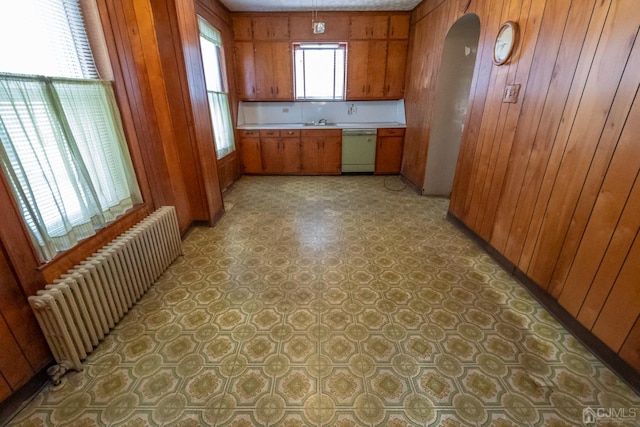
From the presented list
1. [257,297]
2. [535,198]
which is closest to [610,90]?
[535,198]

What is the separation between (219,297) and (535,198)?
2.60 metres

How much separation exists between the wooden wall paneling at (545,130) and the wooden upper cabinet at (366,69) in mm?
3380

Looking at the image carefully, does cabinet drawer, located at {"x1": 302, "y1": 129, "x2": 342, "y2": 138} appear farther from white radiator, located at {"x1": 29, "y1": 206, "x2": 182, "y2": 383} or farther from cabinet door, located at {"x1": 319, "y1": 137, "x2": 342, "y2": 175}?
white radiator, located at {"x1": 29, "y1": 206, "x2": 182, "y2": 383}

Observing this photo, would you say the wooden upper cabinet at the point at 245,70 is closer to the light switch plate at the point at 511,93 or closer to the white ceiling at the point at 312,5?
the white ceiling at the point at 312,5

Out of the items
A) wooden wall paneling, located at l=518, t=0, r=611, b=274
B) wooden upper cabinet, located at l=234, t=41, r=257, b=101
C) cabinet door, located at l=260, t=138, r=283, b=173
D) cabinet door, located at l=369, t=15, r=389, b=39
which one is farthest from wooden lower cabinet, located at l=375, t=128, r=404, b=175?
wooden wall paneling, located at l=518, t=0, r=611, b=274

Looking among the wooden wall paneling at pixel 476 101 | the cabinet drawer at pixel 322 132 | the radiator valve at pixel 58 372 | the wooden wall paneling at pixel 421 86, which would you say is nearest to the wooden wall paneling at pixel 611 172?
the wooden wall paneling at pixel 476 101

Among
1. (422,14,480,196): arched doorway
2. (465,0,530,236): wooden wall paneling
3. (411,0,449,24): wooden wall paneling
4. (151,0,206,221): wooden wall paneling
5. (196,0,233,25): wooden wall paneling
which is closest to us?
(465,0,530,236): wooden wall paneling

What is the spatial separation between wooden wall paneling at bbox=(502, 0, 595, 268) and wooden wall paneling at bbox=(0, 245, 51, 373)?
10.8 ft

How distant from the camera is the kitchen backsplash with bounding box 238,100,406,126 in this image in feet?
18.2

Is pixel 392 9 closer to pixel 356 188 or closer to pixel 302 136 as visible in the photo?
pixel 302 136

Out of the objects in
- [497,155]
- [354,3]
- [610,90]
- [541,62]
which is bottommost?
[497,155]

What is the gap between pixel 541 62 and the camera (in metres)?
2.05

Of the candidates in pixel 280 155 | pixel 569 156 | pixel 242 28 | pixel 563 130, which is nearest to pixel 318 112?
pixel 280 155

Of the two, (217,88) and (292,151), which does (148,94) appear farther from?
(292,151)
